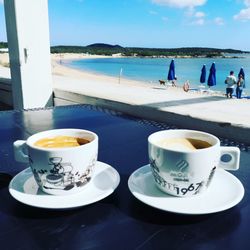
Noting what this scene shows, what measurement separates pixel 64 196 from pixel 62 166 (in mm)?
72

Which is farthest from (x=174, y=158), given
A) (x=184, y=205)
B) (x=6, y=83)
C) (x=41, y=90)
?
(x=6, y=83)

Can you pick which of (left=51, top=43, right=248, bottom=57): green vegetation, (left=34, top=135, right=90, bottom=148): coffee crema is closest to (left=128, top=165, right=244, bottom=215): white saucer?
(left=34, top=135, right=90, bottom=148): coffee crema

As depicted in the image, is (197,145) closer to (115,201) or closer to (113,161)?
(115,201)

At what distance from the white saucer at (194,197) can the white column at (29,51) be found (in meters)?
2.88

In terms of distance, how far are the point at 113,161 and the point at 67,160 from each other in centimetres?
35

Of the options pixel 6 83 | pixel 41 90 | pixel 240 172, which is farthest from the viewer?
pixel 6 83

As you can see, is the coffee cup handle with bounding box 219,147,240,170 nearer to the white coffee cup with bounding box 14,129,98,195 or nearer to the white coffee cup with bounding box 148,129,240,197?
the white coffee cup with bounding box 148,129,240,197

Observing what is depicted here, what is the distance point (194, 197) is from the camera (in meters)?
0.64

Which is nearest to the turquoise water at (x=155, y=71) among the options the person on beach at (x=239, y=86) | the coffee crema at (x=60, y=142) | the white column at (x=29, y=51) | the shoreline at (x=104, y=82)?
the shoreline at (x=104, y=82)

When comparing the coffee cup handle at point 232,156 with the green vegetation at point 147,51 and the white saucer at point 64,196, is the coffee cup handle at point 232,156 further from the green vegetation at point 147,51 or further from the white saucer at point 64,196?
the green vegetation at point 147,51

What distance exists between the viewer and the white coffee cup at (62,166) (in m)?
0.63

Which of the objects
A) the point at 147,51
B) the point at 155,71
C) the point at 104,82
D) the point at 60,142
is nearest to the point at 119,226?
the point at 60,142

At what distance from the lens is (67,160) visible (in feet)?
2.06

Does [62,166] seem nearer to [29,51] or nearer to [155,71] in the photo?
[29,51]
